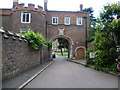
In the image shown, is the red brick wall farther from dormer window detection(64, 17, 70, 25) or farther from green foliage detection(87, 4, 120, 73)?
green foliage detection(87, 4, 120, 73)

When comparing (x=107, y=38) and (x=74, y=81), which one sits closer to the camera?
(x=74, y=81)

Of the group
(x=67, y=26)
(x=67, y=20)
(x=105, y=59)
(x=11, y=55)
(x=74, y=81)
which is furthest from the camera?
(x=67, y=20)

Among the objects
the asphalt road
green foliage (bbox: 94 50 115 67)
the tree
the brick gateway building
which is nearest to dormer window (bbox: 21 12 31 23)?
the brick gateway building

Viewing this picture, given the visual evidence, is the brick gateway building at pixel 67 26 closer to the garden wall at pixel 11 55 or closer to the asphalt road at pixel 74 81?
the garden wall at pixel 11 55

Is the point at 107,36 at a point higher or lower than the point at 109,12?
lower

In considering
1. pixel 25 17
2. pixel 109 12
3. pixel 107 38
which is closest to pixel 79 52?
pixel 25 17

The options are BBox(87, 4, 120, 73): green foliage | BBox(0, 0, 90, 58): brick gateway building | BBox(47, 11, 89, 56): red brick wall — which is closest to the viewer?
BBox(87, 4, 120, 73): green foliage

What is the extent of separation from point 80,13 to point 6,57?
21.4 m

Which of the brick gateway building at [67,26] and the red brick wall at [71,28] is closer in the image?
the brick gateway building at [67,26]

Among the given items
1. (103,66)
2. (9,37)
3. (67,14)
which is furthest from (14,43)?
(67,14)

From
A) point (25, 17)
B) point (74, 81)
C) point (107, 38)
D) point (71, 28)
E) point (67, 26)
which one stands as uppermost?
point (25, 17)

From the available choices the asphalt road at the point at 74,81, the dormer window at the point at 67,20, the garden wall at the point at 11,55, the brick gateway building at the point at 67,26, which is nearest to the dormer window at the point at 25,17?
the brick gateway building at the point at 67,26

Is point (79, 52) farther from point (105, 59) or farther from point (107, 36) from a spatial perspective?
point (105, 59)

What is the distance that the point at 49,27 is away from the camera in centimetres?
2425
